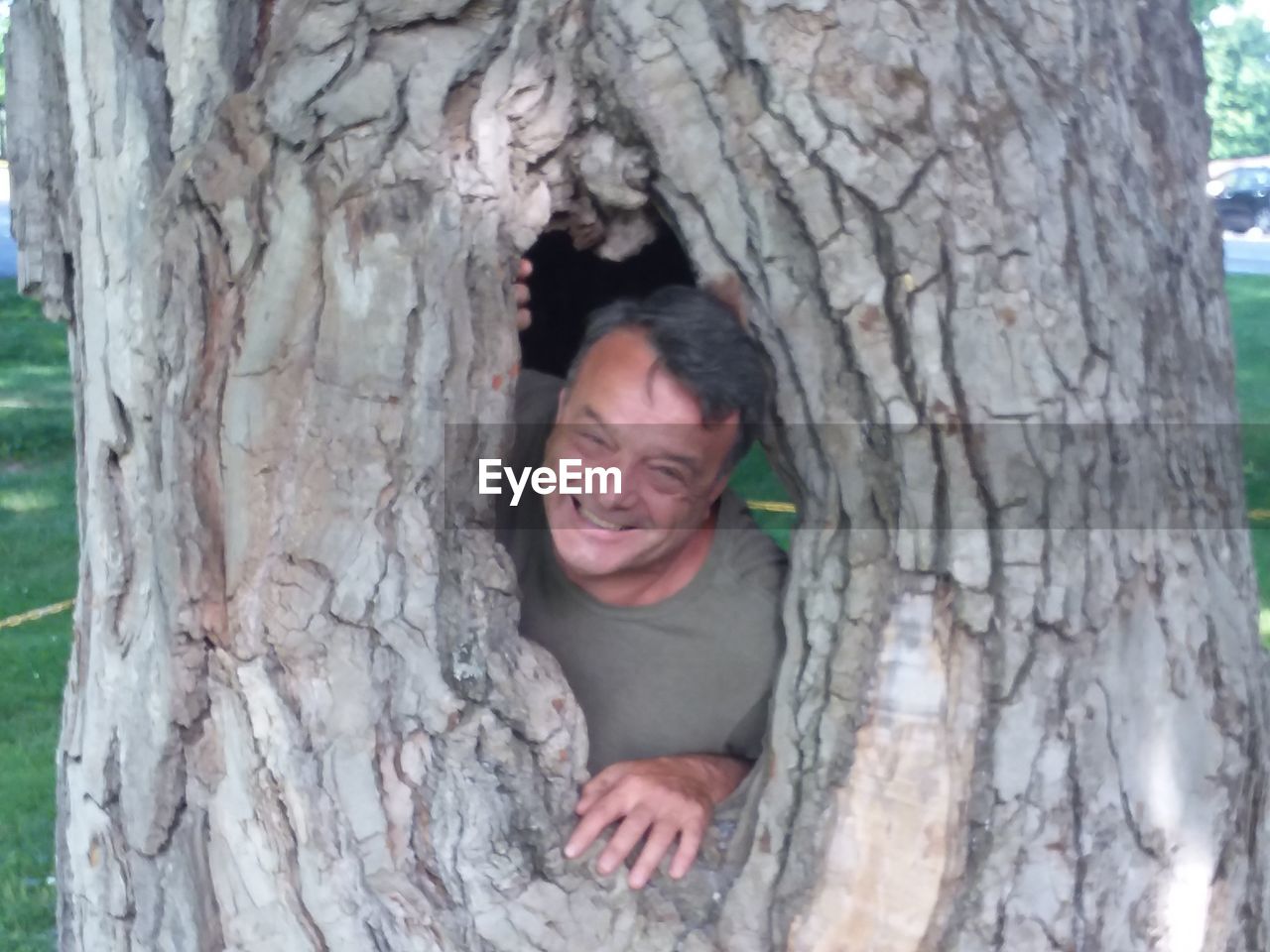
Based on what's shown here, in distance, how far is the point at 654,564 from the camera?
2.68 metres

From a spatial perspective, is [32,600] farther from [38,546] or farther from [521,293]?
[521,293]

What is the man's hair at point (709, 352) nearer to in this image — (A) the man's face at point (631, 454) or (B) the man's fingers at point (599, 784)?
(A) the man's face at point (631, 454)

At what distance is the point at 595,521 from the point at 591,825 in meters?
0.57

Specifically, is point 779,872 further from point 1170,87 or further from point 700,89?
point 1170,87

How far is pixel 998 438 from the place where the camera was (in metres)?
1.98

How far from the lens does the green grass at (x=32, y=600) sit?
12.8 ft

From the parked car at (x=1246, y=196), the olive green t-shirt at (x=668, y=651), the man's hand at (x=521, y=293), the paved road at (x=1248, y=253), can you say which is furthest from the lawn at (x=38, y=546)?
the parked car at (x=1246, y=196)

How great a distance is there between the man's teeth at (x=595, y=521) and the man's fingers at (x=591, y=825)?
1.66ft

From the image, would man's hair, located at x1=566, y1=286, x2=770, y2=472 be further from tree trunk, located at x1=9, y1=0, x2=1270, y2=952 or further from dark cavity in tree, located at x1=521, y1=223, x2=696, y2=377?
dark cavity in tree, located at x1=521, y1=223, x2=696, y2=377

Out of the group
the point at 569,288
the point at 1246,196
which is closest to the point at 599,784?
the point at 569,288

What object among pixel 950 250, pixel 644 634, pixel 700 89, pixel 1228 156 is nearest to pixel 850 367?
pixel 950 250

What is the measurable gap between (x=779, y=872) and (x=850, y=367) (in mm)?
796

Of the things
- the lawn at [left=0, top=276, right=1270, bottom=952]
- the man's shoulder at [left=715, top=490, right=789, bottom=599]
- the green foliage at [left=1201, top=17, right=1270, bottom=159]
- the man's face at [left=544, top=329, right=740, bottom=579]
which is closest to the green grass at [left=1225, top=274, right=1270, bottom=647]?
the lawn at [left=0, top=276, right=1270, bottom=952]

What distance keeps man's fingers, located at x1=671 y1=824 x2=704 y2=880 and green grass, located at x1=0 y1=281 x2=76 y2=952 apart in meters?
2.15
